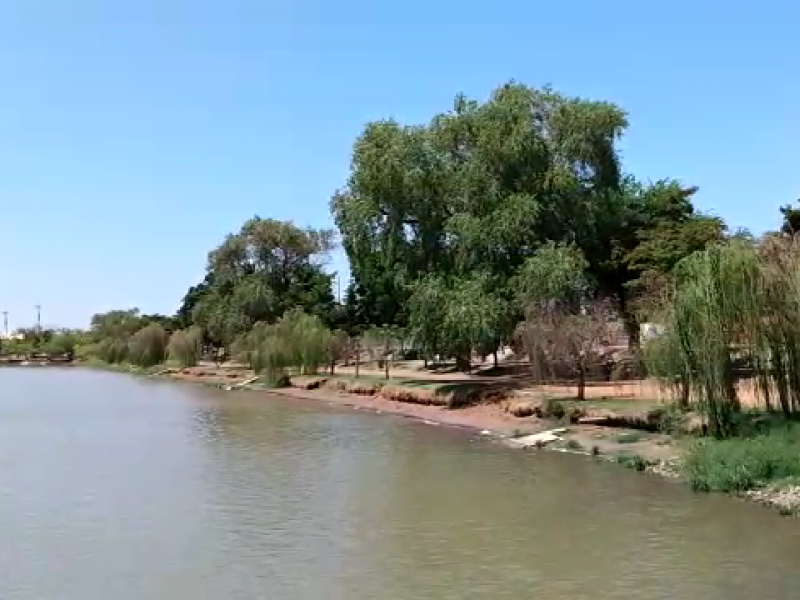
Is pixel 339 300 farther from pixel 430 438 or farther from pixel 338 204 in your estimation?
pixel 430 438

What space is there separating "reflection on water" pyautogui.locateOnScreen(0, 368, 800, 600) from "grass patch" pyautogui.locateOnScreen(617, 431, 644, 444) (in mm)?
1611

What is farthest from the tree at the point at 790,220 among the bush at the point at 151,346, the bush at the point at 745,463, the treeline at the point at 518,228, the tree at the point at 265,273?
the bush at the point at 151,346

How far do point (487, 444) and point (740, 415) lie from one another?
28.5 feet

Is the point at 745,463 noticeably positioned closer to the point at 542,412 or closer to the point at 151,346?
the point at 542,412

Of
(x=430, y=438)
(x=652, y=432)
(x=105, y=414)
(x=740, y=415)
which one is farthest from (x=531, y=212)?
(x=105, y=414)

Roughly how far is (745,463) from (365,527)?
806 centimetres

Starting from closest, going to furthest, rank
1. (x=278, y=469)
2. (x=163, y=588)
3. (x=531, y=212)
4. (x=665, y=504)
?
(x=163, y=588), (x=665, y=504), (x=278, y=469), (x=531, y=212)

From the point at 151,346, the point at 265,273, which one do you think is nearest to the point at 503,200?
the point at 265,273

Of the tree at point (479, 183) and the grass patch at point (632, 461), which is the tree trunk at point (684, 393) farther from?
the tree at point (479, 183)

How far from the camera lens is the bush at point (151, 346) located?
89562 millimetres

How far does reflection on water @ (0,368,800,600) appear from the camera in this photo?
14383 millimetres

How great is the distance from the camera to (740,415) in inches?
947

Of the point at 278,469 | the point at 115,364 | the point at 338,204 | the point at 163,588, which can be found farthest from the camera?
the point at 115,364

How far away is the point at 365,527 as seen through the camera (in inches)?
727
